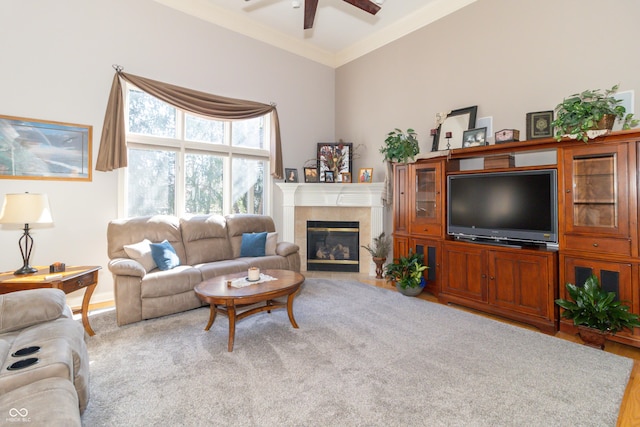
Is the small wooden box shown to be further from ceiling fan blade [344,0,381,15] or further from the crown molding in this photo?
the crown molding

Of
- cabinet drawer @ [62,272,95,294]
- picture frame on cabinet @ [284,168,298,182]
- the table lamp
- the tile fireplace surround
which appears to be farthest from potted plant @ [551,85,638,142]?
the table lamp

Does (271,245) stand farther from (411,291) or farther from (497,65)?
(497,65)

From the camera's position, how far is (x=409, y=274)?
4.05m

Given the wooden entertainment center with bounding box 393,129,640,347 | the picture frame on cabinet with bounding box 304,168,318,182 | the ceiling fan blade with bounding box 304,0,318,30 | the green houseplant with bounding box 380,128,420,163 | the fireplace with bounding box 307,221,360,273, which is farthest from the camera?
the picture frame on cabinet with bounding box 304,168,318,182

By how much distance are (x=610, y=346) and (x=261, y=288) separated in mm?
3170

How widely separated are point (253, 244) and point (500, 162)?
10.9 feet

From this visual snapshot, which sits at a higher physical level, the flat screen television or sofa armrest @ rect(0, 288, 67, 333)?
the flat screen television

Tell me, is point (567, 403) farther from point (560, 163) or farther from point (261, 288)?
point (261, 288)

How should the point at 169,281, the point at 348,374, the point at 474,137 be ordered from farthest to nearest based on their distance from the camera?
1. the point at 474,137
2. the point at 169,281
3. the point at 348,374

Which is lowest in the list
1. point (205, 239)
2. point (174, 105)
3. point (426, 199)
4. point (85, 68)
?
point (205, 239)

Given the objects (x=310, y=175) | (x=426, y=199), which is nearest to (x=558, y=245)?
(x=426, y=199)

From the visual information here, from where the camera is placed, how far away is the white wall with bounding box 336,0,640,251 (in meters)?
3.01

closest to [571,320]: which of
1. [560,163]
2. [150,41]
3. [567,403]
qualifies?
[567,403]

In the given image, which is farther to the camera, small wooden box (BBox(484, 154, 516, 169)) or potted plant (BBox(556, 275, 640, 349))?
small wooden box (BBox(484, 154, 516, 169))
